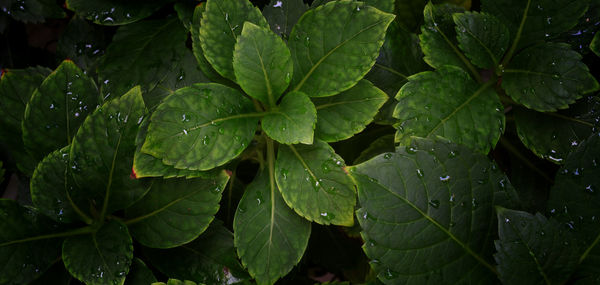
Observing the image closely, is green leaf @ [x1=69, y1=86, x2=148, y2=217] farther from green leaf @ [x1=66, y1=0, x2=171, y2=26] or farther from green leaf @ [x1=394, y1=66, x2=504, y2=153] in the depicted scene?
green leaf @ [x1=394, y1=66, x2=504, y2=153]

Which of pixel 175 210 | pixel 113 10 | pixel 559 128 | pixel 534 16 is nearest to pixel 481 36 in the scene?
pixel 534 16

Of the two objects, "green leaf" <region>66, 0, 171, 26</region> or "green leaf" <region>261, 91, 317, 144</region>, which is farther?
"green leaf" <region>66, 0, 171, 26</region>

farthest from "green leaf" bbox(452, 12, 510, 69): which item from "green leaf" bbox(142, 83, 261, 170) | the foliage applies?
"green leaf" bbox(142, 83, 261, 170)

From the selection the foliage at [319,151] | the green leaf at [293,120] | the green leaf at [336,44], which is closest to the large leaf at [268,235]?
the foliage at [319,151]

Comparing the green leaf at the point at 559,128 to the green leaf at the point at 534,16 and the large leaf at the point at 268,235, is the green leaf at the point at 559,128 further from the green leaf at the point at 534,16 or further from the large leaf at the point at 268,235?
the large leaf at the point at 268,235

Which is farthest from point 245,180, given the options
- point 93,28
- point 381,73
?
point 93,28

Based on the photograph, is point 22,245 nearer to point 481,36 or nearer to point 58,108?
point 58,108
